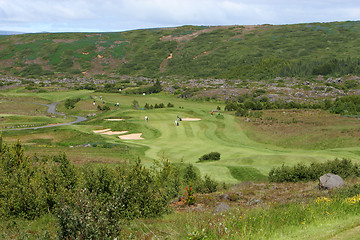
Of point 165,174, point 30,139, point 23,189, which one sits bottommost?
point 30,139

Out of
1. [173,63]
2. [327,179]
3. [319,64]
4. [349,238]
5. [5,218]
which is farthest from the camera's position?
[173,63]

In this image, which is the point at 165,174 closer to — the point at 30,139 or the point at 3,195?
the point at 3,195

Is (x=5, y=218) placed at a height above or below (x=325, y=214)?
below

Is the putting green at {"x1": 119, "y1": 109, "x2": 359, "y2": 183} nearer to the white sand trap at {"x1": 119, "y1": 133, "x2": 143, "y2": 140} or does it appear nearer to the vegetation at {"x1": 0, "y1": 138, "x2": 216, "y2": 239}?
the white sand trap at {"x1": 119, "y1": 133, "x2": 143, "y2": 140}

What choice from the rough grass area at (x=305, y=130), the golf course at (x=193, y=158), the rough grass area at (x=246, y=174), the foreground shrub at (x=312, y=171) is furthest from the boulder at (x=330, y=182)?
the rough grass area at (x=305, y=130)

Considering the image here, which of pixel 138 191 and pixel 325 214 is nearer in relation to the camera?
pixel 325 214

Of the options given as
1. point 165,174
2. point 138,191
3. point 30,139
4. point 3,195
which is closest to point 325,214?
point 138,191

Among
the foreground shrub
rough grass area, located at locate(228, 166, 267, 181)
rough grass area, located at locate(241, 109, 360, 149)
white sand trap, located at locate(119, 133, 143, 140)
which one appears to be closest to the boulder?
the foreground shrub

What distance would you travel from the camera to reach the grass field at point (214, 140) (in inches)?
1364

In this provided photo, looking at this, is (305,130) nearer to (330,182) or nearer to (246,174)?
(246,174)

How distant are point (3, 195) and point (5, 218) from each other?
200 cm

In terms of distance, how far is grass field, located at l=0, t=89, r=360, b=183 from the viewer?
3466cm

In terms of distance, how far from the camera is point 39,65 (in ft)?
646

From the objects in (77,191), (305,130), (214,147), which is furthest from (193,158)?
(77,191)
